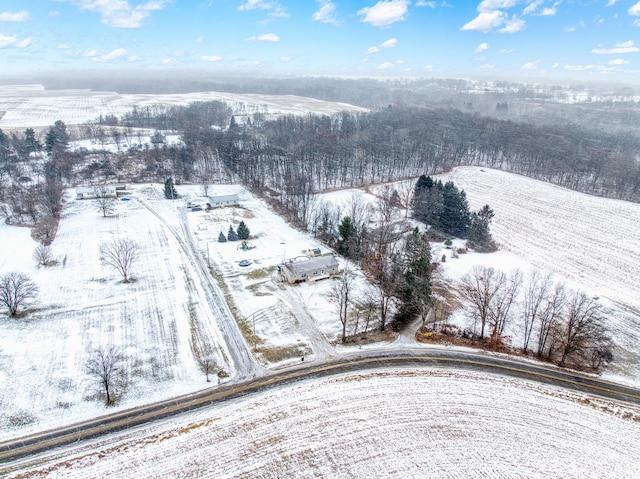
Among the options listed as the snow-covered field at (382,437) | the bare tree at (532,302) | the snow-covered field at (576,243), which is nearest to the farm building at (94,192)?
the snow-covered field at (382,437)

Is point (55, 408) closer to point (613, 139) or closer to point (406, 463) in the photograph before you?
point (406, 463)

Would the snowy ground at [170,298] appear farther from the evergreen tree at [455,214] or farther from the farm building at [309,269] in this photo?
the evergreen tree at [455,214]

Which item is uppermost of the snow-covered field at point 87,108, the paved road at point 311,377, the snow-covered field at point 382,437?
the snow-covered field at point 87,108

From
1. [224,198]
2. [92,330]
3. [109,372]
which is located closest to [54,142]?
[224,198]

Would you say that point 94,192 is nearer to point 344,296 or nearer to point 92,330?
point 92,330

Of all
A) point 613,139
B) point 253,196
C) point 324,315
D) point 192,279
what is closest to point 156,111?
point 253,196
